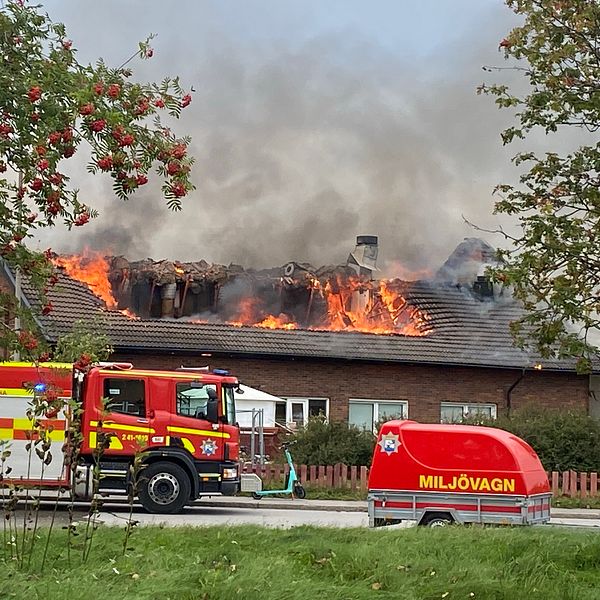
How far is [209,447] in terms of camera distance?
58.9ft

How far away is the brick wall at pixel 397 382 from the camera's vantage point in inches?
1100

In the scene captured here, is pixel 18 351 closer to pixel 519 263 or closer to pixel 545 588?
pixel 545 588

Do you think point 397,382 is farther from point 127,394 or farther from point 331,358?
point 127,394

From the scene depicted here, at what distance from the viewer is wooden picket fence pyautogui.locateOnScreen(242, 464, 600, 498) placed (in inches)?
912

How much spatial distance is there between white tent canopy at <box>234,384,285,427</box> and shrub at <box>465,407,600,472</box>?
5416 mm

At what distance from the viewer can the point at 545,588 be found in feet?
24.3

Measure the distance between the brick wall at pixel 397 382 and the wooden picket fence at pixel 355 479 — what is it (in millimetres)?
4148

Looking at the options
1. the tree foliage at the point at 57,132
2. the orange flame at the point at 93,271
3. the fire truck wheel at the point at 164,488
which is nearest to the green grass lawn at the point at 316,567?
the tree foliage at the point at 57,132

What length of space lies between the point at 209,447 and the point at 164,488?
1.03 m

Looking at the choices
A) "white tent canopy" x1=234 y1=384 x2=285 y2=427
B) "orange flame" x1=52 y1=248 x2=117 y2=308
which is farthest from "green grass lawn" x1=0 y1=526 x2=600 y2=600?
"orange flame" x1=52 y1=248 x2=117 y2=308

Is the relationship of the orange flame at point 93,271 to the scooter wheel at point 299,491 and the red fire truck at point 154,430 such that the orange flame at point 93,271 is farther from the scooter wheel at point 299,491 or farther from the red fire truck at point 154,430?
the red fire truck at point 154,430

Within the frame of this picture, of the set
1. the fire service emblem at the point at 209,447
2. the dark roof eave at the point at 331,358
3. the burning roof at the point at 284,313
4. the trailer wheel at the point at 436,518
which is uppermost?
the burning roof at the point at 284,313

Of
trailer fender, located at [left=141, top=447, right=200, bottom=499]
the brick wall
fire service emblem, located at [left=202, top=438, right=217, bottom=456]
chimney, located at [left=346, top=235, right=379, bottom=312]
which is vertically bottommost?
trailer fender, located at [left=141, top=447, right=200, bottom=499]

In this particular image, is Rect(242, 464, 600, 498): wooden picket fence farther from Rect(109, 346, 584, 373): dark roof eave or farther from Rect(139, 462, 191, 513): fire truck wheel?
Rect(139, 462, 191, 513): fire truck wheel
